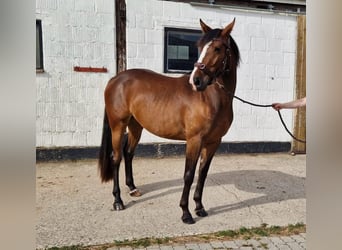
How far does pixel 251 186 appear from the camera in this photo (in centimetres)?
375

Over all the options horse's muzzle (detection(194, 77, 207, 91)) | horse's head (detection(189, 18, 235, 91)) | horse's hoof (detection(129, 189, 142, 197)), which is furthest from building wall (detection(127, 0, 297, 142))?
horse's muzzle (detection(194, 77, 207, 91))

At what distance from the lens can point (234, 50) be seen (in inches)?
102

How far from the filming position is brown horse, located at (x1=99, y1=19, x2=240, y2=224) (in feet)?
8.00

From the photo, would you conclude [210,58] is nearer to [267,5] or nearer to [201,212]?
[201,212]

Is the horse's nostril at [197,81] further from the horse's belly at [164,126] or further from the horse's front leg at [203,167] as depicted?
the horse's front leg at [203,167]

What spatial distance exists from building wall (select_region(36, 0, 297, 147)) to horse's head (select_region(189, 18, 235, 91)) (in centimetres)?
251

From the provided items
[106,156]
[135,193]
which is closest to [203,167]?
[135,193]

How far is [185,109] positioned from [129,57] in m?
2.33

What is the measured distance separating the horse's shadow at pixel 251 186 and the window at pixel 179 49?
6.01 ft

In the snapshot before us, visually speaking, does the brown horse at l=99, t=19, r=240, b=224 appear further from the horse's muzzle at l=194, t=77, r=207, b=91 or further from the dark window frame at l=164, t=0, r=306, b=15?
the dark window frame at l=164, t=0, r=306, b=15

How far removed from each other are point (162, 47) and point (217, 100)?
252cm

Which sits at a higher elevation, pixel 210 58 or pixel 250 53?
pixel 250 53
